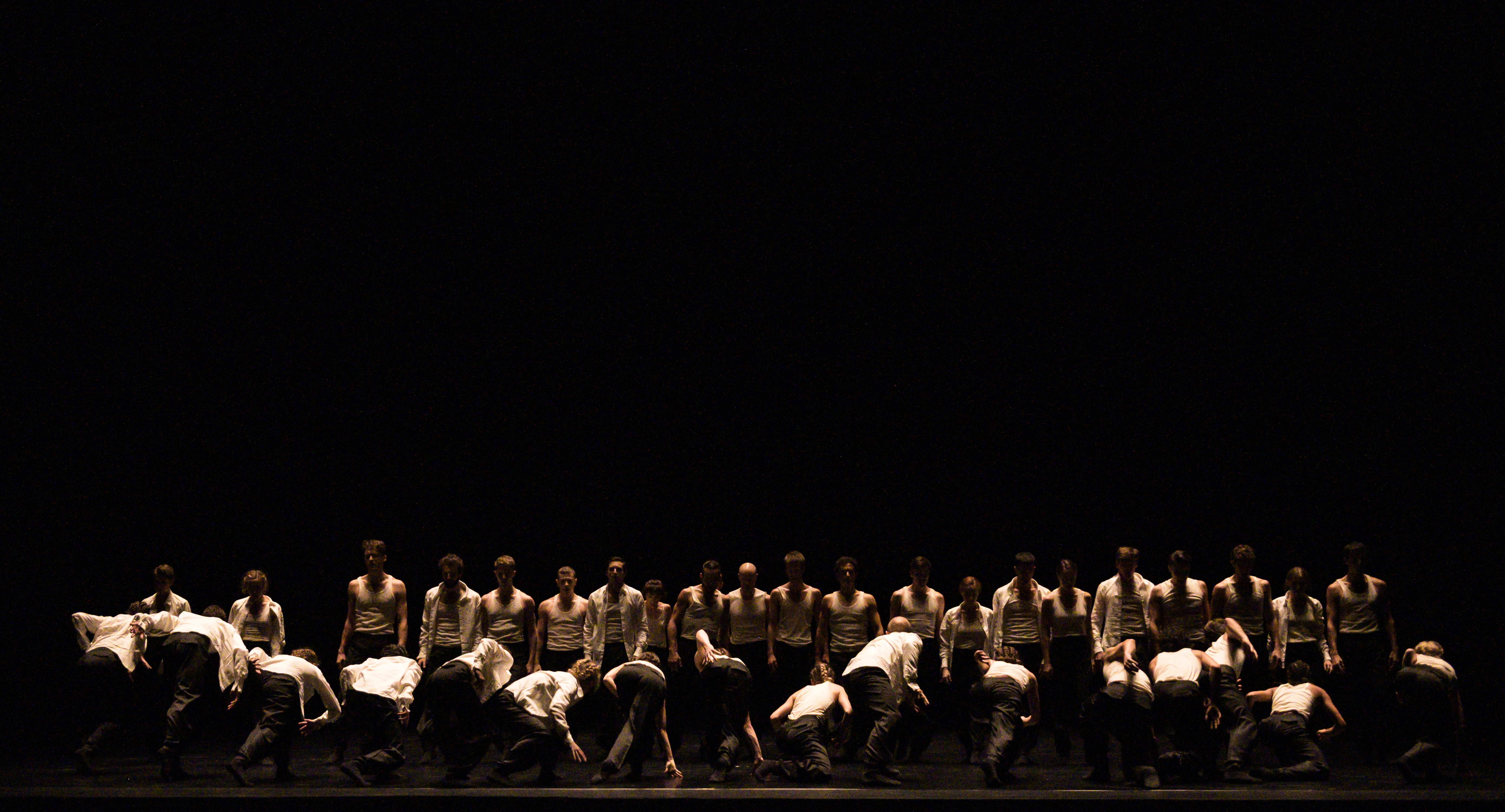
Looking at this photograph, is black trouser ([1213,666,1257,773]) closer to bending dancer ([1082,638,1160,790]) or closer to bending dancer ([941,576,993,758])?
bending dancer ([1082,638,1160,790])

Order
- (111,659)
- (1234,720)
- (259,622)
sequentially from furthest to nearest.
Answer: (259,622), (111,659), (1234,720)

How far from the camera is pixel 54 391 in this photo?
10836mm

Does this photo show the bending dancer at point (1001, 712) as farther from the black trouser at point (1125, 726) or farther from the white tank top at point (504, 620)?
the white tank top at point (504, 620)

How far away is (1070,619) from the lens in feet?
25.7

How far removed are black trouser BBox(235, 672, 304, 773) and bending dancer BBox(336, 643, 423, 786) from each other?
307 mm

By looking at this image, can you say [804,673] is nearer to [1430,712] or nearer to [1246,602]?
[1246,602]

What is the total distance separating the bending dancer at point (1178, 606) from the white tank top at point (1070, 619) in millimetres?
458

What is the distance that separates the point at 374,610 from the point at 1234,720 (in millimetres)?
5772

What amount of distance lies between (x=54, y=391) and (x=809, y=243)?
23.9 ft

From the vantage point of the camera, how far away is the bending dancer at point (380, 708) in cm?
655

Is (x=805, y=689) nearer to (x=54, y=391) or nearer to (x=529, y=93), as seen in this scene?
(x=529, y=93)

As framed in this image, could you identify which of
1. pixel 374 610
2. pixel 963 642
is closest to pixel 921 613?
pixel 963 642

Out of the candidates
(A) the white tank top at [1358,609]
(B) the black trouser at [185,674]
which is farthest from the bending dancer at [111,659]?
(A) the white tank top at [1358,609]

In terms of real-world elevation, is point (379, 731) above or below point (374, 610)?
below
